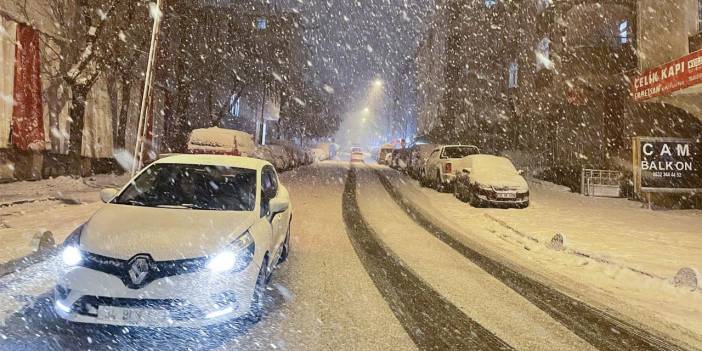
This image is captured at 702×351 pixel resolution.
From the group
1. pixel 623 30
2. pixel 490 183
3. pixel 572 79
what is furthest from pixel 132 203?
pixel 623 30

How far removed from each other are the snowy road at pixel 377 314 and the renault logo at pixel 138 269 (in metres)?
0.57

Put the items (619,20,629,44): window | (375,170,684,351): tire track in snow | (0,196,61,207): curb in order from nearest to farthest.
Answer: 1. (375,170,684,351): tire track in snow
2. (0,196,61,207): curb
3. (619,20,629,44): window

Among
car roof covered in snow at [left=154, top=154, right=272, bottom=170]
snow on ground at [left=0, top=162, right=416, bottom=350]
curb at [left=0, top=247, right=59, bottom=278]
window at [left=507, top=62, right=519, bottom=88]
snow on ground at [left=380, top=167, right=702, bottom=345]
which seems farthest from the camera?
window at [left=507, top=62, right=519, bottom=88]

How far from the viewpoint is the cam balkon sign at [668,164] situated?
13.9 metres

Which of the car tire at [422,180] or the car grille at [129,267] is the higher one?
the car tire at [422,180]

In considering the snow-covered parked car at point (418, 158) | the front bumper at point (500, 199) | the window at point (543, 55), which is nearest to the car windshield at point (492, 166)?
the front bumper at point (500, 199)

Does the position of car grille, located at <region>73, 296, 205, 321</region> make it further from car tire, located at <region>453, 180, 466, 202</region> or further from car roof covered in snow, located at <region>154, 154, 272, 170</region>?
car tire, located at <region>453, 180, 466, 202</region>

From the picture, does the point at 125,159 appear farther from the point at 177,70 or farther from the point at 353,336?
the point at 353,336

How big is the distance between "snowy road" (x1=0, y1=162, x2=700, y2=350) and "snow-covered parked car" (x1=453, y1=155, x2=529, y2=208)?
628 centimetres

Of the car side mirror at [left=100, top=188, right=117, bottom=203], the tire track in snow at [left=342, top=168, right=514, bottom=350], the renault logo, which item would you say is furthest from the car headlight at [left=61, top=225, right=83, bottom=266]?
the tire track in snow at [left=342, top=168, right=514, bottom=350]

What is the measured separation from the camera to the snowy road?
158 inches

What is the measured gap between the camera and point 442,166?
59.1 feet

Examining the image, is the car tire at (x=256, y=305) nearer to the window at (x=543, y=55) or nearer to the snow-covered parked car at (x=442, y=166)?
the snow-covered parked car at (x=442, y=166)

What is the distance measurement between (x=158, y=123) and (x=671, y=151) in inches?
913
